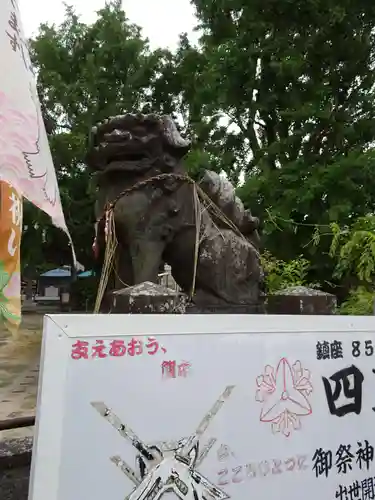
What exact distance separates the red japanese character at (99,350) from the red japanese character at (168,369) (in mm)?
179

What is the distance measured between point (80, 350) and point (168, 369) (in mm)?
263

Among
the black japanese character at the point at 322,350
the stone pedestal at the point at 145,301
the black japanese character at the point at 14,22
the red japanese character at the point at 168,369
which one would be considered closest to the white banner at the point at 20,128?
the black japanese character at the point at 14,22

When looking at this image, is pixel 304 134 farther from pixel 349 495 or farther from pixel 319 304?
pixel 349 495

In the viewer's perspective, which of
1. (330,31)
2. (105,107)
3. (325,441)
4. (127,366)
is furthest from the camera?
(105,107)

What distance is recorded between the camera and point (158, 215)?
11.7 feet

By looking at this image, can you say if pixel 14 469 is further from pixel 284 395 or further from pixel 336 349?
pixel 336 349

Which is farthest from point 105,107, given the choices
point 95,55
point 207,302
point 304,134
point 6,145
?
Answer: point 6,145

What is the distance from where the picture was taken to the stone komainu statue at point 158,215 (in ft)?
11.5

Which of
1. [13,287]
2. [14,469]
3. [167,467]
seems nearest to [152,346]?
[167,467]

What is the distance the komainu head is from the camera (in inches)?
141

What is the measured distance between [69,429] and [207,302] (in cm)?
240

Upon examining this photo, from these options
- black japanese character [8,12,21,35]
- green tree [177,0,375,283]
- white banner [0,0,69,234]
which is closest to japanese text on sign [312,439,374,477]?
white banner [0,0,69,234]

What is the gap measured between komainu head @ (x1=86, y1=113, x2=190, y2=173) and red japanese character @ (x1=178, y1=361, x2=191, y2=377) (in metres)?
2.32

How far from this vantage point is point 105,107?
44.2 feet
